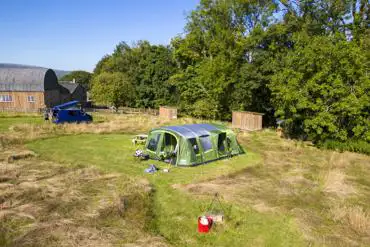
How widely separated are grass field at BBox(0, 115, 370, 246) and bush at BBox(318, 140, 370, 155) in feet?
2.82

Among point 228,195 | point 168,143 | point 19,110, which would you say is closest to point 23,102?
point 19,110

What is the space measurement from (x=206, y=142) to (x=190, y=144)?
1.12 meters

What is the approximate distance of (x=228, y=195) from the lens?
10.2 metres

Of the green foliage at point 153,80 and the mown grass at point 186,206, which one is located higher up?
the green foliage at point 153,80

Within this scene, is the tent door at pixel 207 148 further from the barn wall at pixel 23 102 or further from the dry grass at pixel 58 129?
the barn wall at pixel 23 102

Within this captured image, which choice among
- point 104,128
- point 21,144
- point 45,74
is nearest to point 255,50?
point 104,128

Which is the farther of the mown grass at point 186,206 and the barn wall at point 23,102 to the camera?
the barn wall at point 23,102

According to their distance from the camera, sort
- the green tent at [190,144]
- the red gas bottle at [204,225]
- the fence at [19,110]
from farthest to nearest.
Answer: the fence at [19,110] < the green tent at [190,144] < the red gas bottle at [204,225]

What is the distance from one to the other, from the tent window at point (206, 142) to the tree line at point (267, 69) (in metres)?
7.27

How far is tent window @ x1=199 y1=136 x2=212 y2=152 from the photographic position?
47.1 feet

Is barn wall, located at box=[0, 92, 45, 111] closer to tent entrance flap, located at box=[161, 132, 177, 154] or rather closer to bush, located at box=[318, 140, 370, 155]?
tent entrance flap, located at box=[161, 132, 177, 154]

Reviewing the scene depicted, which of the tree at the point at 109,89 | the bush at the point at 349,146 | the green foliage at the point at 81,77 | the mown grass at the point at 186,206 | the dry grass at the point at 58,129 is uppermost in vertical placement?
the green foliage at the point at 81,77

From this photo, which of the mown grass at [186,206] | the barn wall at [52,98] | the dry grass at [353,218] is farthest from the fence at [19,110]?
the dry grass at [353,218]

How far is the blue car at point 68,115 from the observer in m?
24.1
